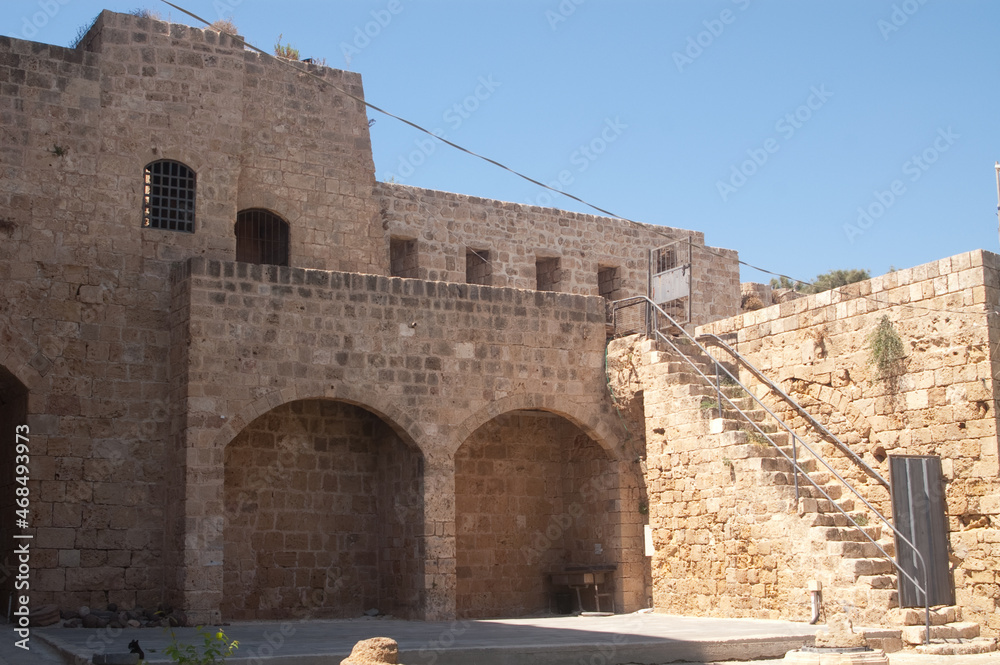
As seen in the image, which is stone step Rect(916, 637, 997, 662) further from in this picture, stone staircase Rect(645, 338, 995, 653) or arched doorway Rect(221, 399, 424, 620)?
arched doorway Rect(221, 399, 424, 620)

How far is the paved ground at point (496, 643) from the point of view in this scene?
29.8 feet

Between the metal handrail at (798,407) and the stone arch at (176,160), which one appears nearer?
the metal handrail at (798,407)

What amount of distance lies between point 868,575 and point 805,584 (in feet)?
2.14

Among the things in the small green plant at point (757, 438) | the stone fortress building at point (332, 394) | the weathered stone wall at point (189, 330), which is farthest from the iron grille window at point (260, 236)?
the small green plant at point (757, 438)

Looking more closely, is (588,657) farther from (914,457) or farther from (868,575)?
(914,457)

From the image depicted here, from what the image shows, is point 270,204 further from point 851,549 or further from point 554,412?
point 851,549

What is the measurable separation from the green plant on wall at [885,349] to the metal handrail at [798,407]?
913 mm

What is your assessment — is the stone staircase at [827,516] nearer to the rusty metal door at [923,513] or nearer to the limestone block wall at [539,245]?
the rusty metal door at [923,513]

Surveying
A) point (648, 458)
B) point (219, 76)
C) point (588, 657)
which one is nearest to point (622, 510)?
point (648, 458)

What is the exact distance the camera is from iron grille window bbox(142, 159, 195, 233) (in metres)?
13.6

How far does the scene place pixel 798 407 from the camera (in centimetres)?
1224

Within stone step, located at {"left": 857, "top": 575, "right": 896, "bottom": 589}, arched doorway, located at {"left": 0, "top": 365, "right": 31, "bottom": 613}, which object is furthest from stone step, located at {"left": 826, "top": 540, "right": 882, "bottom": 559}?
arched doorway, located at {"left": 0, "top": 365, "right": 31, "bottom": 613}

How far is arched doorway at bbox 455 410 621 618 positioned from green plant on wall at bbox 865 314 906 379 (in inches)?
150

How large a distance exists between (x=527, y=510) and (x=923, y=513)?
573 centimetres
